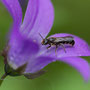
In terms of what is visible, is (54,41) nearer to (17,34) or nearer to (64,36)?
(64,36)

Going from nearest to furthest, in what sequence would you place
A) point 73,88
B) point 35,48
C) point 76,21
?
point 35,48
point 73,88
point 76,21

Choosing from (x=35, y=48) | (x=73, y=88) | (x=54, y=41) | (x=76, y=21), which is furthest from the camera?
(x=76, y=21)

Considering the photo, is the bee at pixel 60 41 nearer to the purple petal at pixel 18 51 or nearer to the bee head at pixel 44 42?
the bee head at pixel 44 42

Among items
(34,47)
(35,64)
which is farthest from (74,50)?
(34,47)

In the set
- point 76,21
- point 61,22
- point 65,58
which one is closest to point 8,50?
point 65,58

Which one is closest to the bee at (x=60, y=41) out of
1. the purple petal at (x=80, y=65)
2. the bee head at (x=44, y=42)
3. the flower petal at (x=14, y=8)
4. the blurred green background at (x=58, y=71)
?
the bee head at (x=44, y=42)

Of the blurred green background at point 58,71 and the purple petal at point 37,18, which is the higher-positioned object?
the purple petal at point 37,18

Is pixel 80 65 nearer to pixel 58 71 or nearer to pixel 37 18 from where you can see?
pixel 37 18
